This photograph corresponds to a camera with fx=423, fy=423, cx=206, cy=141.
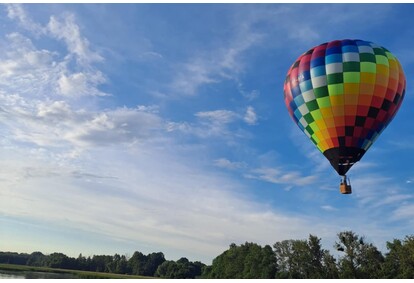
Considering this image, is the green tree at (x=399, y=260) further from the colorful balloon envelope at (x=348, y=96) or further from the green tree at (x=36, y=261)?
the green tree at (x=36, y=261)

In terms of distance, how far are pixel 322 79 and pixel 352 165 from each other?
577cm

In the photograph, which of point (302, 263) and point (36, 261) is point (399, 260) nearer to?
point (302, 263)

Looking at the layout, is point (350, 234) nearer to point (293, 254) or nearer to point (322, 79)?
point (293, 254)

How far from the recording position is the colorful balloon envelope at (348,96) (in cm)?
2647

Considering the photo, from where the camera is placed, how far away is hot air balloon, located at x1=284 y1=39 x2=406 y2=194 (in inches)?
1041

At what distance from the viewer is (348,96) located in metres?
26.4

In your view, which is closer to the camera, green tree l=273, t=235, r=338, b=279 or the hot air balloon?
the hot air balloon

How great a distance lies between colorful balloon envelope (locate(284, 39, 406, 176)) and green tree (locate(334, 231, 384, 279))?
129 feet

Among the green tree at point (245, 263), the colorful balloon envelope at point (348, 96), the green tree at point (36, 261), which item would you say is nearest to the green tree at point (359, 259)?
the green tree at point (245, 263)

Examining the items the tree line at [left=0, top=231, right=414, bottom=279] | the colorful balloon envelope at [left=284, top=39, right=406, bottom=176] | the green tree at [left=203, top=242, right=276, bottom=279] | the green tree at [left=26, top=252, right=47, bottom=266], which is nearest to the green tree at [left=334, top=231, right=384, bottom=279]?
the tree line at [left=0, top=231, right=414, bottom=279]

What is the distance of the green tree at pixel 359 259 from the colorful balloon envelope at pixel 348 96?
39.3 m

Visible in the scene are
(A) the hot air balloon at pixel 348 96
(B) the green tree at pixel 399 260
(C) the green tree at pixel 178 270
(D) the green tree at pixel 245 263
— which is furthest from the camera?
(C) the green tree at pixel 178 270

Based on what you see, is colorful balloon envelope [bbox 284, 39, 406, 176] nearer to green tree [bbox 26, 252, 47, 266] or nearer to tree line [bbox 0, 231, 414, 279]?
tree line [bbox 0, 231, 414, 279]

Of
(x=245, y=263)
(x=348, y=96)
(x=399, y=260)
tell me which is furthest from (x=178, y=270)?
(x=348, y=96)
